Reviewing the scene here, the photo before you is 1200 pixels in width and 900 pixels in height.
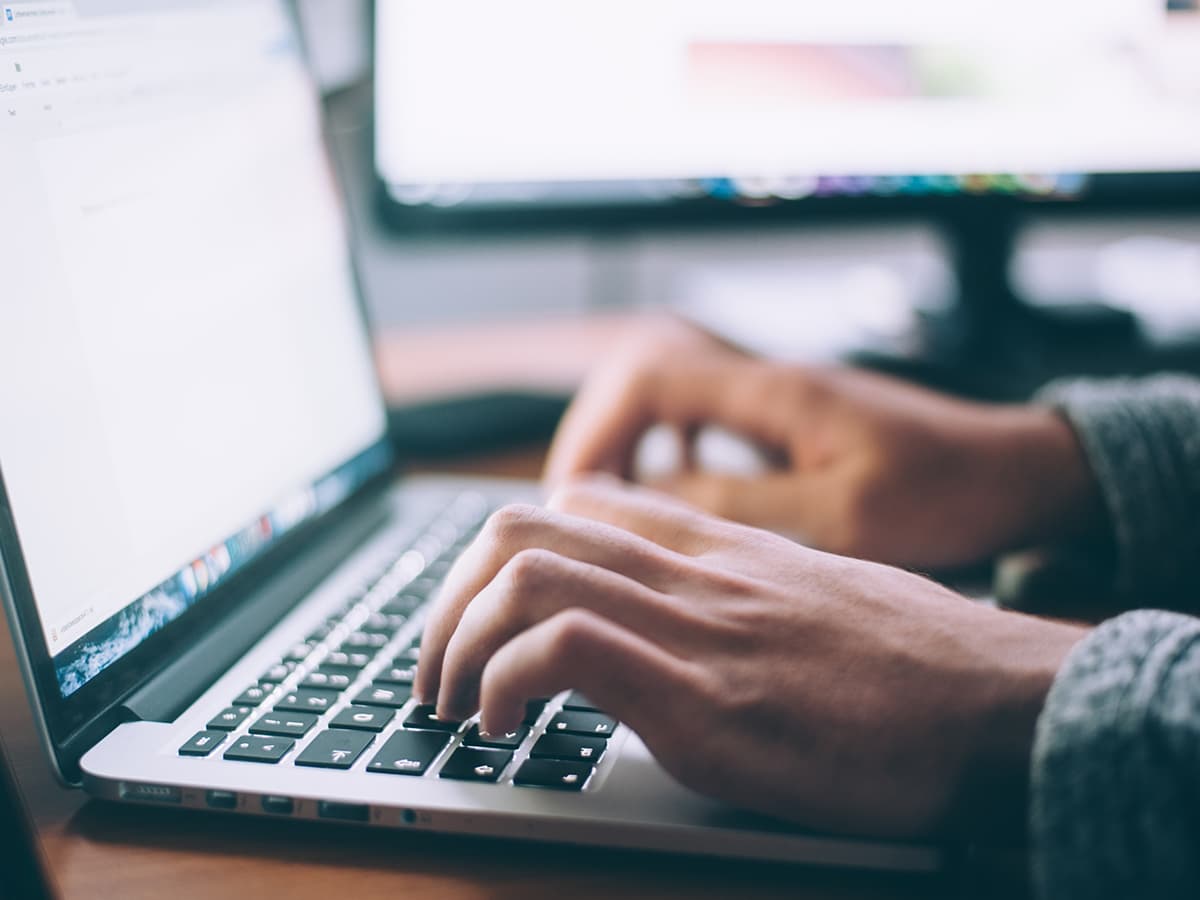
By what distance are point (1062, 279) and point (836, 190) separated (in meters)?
0.47

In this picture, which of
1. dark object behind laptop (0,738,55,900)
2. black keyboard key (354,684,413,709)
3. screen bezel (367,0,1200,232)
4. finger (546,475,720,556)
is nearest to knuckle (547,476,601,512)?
finger (546,475,720,556)

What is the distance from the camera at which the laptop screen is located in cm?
37

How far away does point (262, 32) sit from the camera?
1.90 ft

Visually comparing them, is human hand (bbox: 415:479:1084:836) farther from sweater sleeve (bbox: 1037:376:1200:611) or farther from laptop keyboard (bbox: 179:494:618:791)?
sweater sleeve (bbox: 1037:376:1200:611)

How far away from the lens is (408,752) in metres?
0.35

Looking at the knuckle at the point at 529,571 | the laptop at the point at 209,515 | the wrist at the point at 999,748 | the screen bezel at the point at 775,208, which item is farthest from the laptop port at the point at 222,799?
the screen bezel at the point at 775,208

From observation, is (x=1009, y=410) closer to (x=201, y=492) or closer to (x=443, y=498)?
(x=443, y=498)

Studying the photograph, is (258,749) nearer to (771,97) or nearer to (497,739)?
(497,739)

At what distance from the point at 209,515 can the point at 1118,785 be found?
0.35 metres

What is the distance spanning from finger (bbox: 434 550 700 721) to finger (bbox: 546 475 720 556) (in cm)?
6

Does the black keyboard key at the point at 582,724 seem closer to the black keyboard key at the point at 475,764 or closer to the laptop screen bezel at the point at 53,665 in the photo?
the black keyboard key at the point at 475,764

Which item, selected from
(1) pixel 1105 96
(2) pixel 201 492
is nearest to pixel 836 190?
(1) pixel 1105 96

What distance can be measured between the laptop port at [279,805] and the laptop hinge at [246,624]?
6 centimetres

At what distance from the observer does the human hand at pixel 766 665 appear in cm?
32
